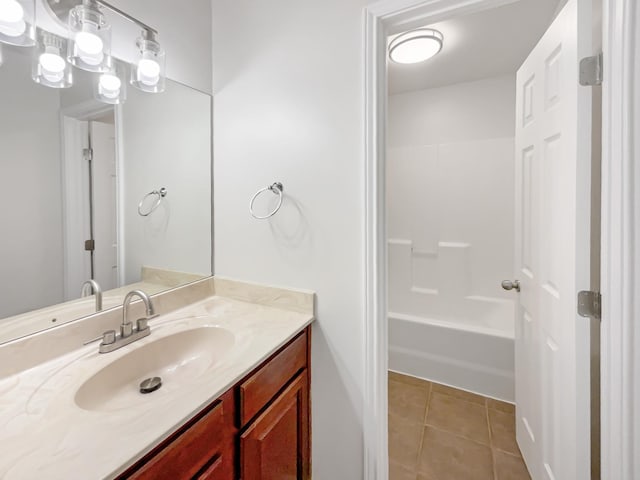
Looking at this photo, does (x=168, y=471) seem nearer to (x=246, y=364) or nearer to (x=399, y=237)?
(x=246, y=364)

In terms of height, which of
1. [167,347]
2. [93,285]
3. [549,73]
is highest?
[549,73]

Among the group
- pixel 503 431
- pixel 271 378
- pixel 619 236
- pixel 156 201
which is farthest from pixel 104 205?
pixel 503 431

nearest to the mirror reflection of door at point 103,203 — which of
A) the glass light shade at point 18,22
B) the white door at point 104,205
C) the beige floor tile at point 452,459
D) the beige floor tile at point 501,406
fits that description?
the white door at point 104,205

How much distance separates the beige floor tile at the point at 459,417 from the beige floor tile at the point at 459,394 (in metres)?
0.04

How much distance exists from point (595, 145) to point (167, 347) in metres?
1.63

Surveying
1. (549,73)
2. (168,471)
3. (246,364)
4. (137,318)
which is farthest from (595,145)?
(137,318)

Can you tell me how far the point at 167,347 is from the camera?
1.06 meters

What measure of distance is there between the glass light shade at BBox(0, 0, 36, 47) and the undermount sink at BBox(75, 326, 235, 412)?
38.0 inches

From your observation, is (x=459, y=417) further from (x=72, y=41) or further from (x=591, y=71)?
(x=72, y=41)

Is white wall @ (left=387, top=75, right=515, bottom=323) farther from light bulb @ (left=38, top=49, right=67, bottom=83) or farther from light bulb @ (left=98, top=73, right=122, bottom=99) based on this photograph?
light bulb @ (left=38, top=49, right=67, bottom=83)

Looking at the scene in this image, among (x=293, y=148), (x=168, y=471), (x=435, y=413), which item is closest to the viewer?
(x=168, y=471)

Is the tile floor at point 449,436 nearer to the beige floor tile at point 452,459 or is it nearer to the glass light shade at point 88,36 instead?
the beige floor tile at point 452,459

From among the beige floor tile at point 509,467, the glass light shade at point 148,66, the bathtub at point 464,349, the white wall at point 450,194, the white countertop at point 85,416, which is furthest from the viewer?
the white wall at point 450,194

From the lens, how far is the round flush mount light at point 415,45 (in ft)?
5.64
